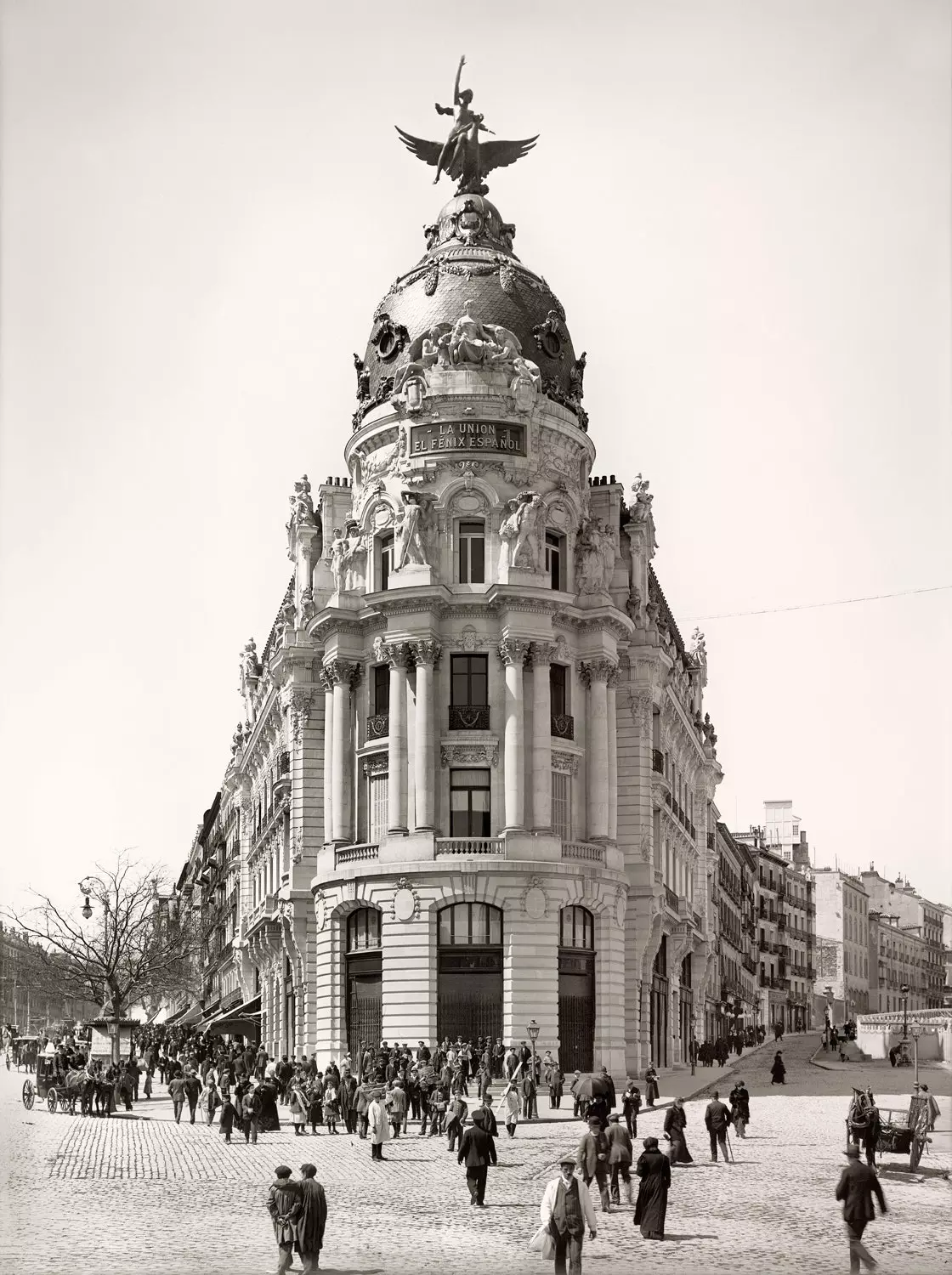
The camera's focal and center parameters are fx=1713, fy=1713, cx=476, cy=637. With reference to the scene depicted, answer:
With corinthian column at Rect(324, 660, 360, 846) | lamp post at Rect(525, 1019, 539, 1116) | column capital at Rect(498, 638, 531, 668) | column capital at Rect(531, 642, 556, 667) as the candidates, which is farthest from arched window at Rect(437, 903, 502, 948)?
column capital at Rect(531, 642, 556, 667)

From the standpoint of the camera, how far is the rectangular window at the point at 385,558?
6172 centimetres

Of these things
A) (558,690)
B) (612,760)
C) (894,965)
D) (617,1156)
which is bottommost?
(894,965)

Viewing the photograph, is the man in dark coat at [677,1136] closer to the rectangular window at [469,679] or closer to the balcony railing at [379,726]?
the rectangular window at [469,679]

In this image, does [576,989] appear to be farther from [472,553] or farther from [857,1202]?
[857,1202]

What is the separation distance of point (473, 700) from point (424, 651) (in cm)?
259

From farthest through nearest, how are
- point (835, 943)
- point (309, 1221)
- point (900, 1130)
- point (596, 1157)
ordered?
1. point (835, 943)
2. point (900, 1130)
3. point (596, 1157)
4. point (309, 1221)

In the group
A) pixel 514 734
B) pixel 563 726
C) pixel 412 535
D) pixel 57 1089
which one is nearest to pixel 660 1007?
pixel 563 726

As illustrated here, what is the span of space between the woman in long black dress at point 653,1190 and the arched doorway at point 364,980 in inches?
1325

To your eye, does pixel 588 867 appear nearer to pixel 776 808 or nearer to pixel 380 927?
pixel 380 927

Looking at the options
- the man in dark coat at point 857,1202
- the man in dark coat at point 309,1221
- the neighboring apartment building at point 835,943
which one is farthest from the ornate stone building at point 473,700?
the neighboring apartment building at point 835,943

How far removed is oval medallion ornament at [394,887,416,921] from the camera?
188 ft

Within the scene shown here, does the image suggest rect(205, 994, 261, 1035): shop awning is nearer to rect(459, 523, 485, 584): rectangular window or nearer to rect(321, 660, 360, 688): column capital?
rect(321, 660, 360, 688): column capital

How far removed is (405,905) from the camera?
57.5 metres

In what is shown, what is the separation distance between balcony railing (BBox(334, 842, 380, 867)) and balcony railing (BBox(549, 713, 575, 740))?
7.41 meters
